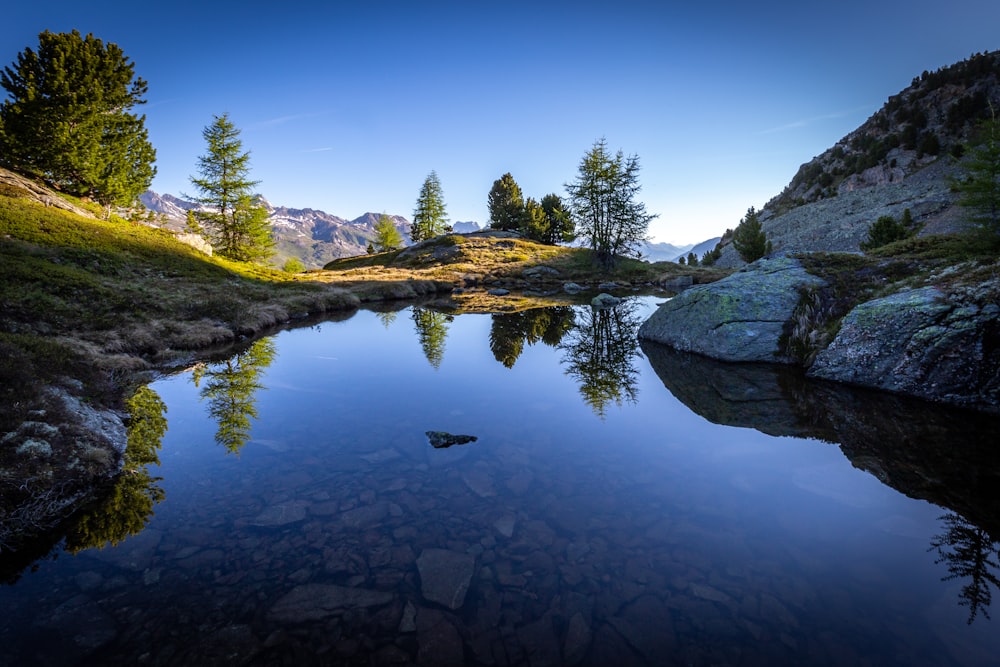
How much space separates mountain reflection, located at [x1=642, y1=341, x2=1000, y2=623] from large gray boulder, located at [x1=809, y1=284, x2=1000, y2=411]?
447 millimetres

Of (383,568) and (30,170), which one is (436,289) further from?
(383,568)

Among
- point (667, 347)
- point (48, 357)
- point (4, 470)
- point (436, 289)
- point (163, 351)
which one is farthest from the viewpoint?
point (436, 289)

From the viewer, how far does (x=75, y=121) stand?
32.2 metres

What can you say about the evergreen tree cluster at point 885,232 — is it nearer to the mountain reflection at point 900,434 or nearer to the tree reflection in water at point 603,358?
the tree reflection in water at point 603,358

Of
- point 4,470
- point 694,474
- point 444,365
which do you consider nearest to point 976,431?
point 694,474

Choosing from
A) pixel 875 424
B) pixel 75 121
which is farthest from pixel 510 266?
pixel 875 424

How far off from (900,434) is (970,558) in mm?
4016

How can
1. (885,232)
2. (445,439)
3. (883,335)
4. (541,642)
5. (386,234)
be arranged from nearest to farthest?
(541,642), (445,439), (883,335), (885,232), (386,234)

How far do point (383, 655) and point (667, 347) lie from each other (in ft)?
52.2

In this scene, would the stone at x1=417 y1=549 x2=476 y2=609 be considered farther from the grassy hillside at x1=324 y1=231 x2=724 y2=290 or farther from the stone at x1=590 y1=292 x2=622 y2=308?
the grassy hillside at x1=324 y1=231 x2=724 y2=290

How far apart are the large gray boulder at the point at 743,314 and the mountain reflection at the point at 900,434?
1.00m

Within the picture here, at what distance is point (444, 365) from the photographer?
15.6 m

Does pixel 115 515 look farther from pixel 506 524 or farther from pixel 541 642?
pixel 541 642

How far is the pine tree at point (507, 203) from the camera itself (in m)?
93.9
